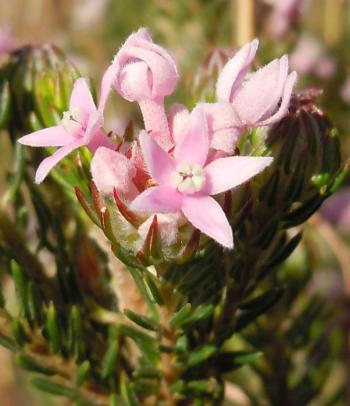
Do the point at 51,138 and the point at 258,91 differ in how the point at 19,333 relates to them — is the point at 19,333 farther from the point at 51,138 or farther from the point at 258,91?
the point at 258,91

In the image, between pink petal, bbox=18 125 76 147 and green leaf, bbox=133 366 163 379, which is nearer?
pink petal, bbox=18 125 76 147

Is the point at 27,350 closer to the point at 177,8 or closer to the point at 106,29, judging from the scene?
the point at 177,8

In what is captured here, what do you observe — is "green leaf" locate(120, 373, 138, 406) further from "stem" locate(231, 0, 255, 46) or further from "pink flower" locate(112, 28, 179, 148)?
"stem" locate(231, 0, 255, 46)

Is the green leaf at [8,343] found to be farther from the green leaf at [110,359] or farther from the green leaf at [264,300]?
the green leaf at [264,300]

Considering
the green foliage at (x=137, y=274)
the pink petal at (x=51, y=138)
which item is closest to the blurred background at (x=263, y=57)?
the green foliage at (x=137, y=274)

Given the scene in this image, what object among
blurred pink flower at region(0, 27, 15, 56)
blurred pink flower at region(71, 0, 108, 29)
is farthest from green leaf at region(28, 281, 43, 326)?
blurred pink flower at region(71, 0, 108, 29)

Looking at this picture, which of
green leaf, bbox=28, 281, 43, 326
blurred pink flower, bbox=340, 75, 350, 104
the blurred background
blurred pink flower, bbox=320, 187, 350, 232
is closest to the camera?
green leaf, bbox=28, 281, 43, 326

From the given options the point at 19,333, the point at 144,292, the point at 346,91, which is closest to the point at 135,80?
the point at 144,292
